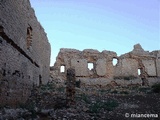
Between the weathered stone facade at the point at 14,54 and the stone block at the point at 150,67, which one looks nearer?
the weathered stone facade at the point at 14,54

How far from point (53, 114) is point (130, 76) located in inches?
730

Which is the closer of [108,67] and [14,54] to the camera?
[14,54]

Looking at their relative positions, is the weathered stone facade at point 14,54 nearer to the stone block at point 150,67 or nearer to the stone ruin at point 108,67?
the stone ruin at point 108,67

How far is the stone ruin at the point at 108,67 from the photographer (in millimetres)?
23391

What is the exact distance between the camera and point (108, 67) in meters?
24.4

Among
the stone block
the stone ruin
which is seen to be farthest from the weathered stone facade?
the stone block

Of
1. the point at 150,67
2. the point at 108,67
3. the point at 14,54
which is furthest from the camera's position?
the point at 150,67

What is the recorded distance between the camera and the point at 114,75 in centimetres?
2456

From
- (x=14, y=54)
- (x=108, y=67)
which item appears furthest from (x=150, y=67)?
(x=14, y=54)

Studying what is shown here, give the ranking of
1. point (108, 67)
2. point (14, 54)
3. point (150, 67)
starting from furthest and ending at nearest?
point (150, 67) → point (108, 67) → point (14, 54)

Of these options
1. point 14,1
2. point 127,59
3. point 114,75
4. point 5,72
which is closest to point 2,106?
point 5,72

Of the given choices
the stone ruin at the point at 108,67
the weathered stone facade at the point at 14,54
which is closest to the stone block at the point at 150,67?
the stone ruin at the point at 108,67

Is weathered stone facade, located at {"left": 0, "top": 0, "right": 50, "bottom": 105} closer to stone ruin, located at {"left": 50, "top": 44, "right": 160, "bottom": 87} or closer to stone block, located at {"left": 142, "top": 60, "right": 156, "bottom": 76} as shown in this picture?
A: stone ruin, located at {"left": 50, "top": 44, "right": 160, "bottom": 87}

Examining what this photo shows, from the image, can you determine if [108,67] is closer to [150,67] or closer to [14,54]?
[150,67]
